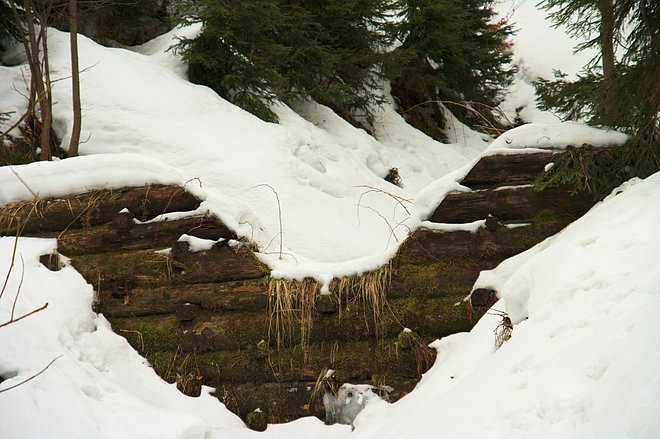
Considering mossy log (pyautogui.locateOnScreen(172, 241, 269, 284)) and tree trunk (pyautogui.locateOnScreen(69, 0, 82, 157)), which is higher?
tree trunk (pyautogui.locateOnScreen(69, 0, 82, 157))

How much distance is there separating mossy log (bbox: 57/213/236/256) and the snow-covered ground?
0.58 feet

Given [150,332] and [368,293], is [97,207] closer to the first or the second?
[150,332]

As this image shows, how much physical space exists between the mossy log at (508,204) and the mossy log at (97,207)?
228 centimetres

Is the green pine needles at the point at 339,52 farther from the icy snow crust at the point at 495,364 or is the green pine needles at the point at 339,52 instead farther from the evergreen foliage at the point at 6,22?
the icy snow crust at the point at 495,364

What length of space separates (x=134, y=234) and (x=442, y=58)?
981 centimetres

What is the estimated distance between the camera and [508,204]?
167 inches

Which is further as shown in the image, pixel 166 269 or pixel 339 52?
pixel 339 52

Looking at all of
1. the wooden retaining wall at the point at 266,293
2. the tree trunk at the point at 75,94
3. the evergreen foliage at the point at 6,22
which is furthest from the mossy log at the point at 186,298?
the evergreen foliage at the point at 6,22

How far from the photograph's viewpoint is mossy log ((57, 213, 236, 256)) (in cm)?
452

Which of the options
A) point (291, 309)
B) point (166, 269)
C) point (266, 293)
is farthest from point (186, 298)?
point (291, 309)

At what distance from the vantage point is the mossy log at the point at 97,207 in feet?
15.0

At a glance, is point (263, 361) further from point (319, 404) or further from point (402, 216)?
point (402, 216)

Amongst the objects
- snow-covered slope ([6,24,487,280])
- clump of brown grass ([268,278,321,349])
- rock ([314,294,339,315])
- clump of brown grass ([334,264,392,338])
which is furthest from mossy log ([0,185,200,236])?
clump of brown grass ([334,264,392,338])

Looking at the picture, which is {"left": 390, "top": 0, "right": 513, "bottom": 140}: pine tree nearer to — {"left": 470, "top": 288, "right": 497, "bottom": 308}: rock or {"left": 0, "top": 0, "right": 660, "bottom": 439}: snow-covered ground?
{"left": 0, "top": 0, "right": 660, "bottom": 439}: snow-covered ground
